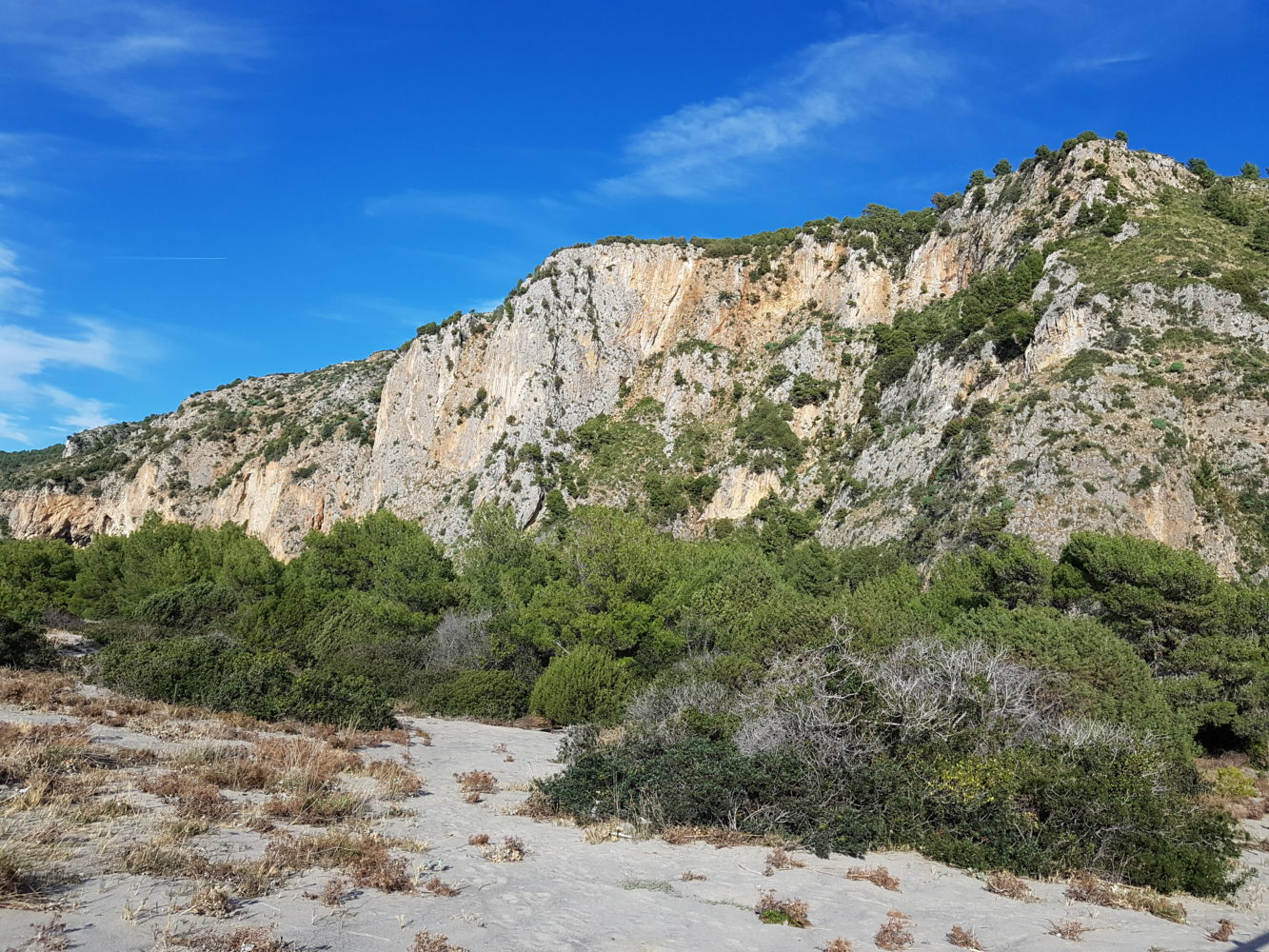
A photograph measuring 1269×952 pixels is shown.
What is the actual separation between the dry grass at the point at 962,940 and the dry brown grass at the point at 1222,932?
2798 millimetres

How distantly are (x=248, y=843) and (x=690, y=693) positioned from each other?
1078 cm

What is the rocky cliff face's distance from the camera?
38.2 meters

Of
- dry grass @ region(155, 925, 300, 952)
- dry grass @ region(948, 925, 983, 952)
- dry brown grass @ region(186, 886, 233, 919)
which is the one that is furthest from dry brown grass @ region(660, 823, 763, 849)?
dry grass @ region(155, 925, 300, 952)

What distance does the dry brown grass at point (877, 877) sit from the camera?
29.9 ft

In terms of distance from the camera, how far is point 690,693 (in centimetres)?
1738

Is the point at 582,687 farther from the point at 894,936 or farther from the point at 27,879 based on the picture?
the point at 27,879

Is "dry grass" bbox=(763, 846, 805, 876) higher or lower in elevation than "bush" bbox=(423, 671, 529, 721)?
higher

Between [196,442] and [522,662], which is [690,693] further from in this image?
[196,442]

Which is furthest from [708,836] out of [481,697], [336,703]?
[481,697]

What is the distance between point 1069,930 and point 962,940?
130 centimetres

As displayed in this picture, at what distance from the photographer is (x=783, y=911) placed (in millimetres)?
7672

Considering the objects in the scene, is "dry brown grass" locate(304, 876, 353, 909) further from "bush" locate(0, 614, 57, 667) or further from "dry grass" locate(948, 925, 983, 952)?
"bush" locate(0, 614, 57, 667)

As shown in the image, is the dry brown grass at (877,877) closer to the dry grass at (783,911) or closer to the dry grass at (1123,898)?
the dry grass at (783,911)

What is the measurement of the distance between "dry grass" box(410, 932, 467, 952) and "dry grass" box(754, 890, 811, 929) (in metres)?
3.15
